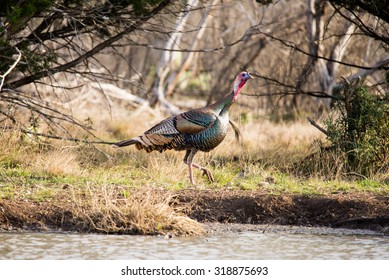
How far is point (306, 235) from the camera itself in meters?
9.80

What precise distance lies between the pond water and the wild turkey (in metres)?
1.76

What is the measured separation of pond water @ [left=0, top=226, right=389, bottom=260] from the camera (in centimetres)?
854

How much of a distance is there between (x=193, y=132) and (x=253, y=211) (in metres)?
1.50

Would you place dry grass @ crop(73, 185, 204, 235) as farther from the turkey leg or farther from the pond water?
the turkey leg

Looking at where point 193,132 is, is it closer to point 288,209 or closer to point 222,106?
point 222,106

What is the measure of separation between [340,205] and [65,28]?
5.57 metres

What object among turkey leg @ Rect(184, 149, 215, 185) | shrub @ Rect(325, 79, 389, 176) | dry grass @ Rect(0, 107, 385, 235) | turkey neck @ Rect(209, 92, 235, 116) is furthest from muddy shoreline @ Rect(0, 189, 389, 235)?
shrub @ Rect(325, 79, 389, 176)

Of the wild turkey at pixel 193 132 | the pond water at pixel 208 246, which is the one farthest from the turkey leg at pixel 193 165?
the pond water at pixel 208 246

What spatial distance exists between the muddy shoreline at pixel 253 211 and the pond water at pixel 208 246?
0.27 meters

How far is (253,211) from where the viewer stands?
10.5 m

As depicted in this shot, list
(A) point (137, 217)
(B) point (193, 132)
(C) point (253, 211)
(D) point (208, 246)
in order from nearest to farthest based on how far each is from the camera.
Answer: (D) point (208, 246)
(A) point (137, 217)
(C) point (253, 211)
(B) point (193, 132)

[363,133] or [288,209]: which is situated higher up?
[363,133]

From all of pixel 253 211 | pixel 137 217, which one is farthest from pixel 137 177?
pixel 137 217

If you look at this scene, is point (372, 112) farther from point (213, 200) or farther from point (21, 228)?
point (21, 228)
